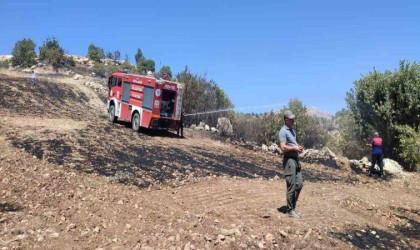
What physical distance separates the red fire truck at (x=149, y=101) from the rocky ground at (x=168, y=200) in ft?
7.28

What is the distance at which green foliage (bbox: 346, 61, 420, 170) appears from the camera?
21.5 metres

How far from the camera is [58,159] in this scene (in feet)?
38.4

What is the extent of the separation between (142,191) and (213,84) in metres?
26.9

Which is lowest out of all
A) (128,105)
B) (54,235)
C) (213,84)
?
(54,235)

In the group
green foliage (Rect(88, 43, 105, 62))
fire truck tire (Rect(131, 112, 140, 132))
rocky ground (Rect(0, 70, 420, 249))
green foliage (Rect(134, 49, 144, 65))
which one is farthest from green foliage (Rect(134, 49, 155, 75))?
rocky ground (Rect(0, 70, 420, 249))

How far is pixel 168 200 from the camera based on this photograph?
29.8ft

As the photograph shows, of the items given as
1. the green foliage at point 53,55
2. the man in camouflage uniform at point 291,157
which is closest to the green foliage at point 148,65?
the green foliage at point 53,55

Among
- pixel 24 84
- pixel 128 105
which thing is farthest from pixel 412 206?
pixel 24 84

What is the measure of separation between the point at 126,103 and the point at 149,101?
2.22 meters

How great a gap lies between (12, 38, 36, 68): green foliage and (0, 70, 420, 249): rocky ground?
52326mm

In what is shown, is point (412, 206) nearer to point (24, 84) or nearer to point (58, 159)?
point (58, 159)

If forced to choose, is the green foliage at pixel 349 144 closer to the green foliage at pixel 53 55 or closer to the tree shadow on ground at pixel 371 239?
the tree shadow on ground at pixel 371 239

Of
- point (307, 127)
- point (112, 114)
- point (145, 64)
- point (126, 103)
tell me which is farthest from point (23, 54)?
point (126, 103)

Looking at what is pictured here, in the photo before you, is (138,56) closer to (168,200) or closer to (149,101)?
(149,101)
